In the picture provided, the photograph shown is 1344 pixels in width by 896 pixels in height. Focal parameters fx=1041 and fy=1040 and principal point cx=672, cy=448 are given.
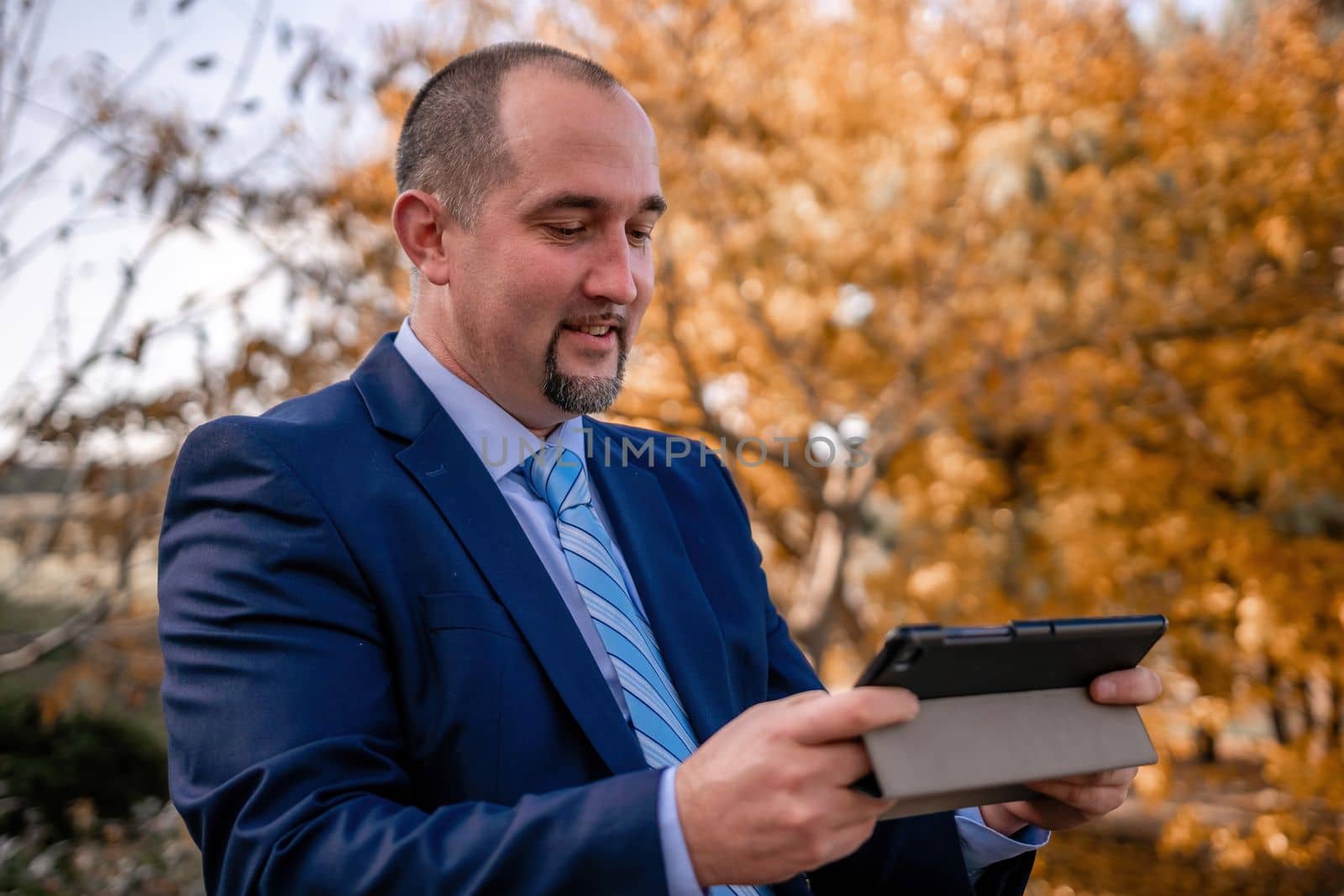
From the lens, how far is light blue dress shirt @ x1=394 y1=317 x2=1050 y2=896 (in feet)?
5.62

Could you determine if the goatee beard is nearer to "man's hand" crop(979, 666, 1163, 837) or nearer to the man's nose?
the man's nose

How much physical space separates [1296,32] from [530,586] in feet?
19.2

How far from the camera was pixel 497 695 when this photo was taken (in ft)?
4.83

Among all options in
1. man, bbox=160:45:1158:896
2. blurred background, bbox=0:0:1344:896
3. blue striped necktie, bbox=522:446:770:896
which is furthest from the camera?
blurred background, bbox=0:0:1344:896

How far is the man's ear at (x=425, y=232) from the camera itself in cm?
190

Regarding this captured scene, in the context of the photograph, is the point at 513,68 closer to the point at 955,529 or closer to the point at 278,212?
the point at 278,212

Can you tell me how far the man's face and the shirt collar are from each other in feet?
0.12

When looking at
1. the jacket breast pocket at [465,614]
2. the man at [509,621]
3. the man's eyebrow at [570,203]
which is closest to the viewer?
the man at [509,621]

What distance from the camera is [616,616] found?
1.71 m

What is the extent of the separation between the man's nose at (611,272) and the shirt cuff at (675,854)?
95 centimetres

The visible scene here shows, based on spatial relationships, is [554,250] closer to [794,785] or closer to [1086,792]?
[794,785]

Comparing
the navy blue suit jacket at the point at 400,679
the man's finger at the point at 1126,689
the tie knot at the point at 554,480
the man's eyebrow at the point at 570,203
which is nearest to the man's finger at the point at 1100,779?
the man's finger at the point at 1126,689

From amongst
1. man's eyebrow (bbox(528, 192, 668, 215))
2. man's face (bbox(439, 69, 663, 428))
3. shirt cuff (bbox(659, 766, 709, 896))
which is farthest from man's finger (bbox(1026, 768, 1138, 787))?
man's eyebrow (bbox(528, 192, 668, 215))

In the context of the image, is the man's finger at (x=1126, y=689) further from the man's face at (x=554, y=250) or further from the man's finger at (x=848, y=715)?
the man's face at (x=554, y=250)
